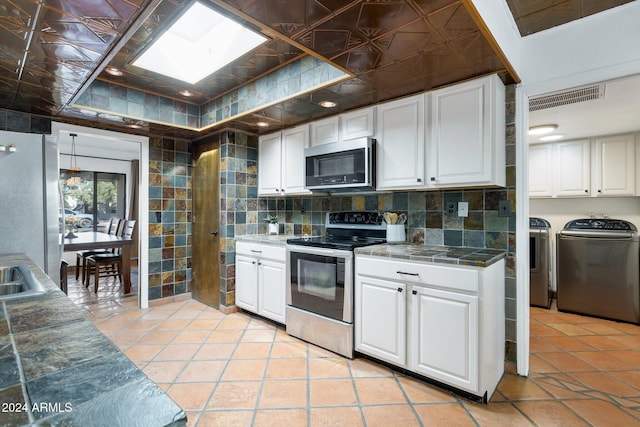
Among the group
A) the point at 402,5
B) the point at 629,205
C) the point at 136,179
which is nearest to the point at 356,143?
the point at 402,5

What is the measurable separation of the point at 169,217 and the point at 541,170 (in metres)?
4.84

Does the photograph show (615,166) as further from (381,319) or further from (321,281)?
(321,281)

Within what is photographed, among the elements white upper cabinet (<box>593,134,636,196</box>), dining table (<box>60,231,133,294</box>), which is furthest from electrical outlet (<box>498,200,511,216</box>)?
dining table (<box>60,231,133,294</box>)

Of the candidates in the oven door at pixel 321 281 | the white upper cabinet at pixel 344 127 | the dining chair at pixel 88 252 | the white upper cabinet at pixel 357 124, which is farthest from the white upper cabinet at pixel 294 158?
the dining chair at pixel 88 252

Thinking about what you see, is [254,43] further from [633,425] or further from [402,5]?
[633,425]

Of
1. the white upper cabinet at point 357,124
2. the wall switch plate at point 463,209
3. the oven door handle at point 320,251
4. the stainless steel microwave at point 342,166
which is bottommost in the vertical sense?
the oven door handle at point 320,251

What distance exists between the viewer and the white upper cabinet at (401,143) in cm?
238

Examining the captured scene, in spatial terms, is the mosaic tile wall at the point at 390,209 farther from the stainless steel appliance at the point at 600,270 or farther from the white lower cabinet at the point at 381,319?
the stainless steel appliance at the point at 600,270

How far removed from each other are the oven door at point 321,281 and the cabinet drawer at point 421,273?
147mm

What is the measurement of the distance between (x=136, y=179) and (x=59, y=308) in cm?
646

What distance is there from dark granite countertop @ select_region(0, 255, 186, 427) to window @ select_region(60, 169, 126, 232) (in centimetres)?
643

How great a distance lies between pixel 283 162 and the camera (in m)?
3.44

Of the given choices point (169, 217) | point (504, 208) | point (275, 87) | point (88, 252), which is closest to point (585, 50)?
point (504, 208)

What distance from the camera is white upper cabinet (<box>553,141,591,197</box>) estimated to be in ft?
12.6
